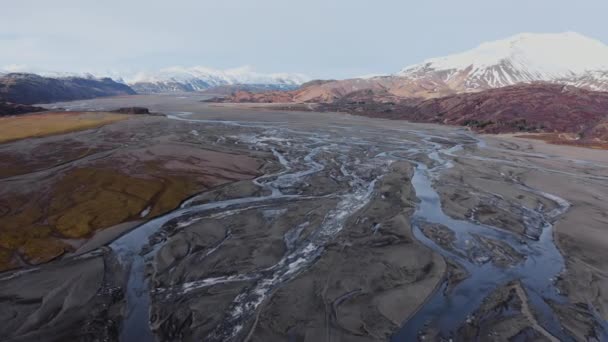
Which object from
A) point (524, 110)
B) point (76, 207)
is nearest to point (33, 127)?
point (76, 207)

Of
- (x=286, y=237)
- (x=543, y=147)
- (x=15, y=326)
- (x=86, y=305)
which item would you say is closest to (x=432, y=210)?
(x=286, y=237)

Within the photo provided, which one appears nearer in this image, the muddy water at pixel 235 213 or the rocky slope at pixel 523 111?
the muddy water at pixel 235 213

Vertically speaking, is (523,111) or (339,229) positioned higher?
(523,111)

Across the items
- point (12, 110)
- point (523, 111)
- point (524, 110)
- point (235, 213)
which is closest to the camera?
point (235, 213)

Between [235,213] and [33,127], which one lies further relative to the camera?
[33,127]

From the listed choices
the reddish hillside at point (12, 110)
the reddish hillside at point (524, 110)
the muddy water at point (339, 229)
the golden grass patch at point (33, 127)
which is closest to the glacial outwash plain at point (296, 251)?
the muddy water at point (339, 229)

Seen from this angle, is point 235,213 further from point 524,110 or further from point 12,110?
point 12,110

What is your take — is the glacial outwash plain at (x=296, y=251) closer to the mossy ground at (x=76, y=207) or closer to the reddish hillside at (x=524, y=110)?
the mossy ground at (x=76, y=207)

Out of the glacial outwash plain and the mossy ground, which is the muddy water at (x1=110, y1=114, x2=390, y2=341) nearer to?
Result: the glacial outwash plain

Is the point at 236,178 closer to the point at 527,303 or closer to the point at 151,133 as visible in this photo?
the point at 527,303
